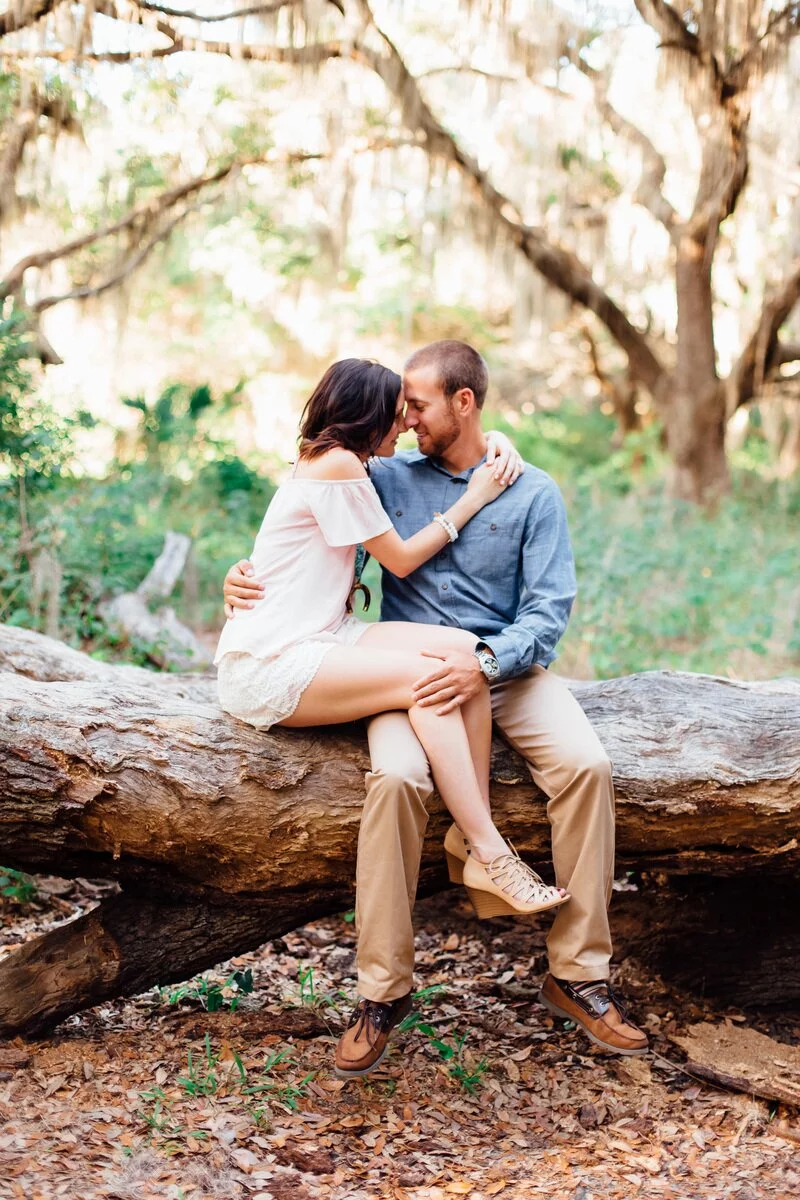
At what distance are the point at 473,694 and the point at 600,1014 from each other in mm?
960

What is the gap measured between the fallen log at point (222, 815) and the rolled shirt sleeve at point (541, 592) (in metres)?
0.33

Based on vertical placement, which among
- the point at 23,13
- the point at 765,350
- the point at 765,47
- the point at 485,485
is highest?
the point at 765,47

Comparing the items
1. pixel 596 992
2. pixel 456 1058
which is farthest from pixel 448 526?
pixel 456 1058

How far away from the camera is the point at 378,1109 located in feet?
9.59

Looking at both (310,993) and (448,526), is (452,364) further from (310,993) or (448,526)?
(310,993)

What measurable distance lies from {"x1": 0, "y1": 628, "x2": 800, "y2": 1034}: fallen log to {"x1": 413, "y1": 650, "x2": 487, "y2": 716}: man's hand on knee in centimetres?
32

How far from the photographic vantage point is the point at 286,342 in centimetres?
1902

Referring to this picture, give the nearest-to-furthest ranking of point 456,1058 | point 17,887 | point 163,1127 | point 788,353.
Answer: point 163,1127, point 456,1058, point 17,887, point 788,353

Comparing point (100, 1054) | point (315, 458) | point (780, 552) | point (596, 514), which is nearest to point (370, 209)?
point (596, 514)

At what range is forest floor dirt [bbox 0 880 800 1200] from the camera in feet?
8.48

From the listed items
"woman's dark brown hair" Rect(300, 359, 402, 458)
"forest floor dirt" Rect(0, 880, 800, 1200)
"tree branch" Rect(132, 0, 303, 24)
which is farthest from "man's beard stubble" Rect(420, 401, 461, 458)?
"tree branch" Rect(132, 0, 303, 24)

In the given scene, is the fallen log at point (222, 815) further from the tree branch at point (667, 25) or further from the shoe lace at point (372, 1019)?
the tree branch at point (667, 25)

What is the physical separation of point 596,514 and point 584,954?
6.75 m

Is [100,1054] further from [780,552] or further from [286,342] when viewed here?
[286,342]
